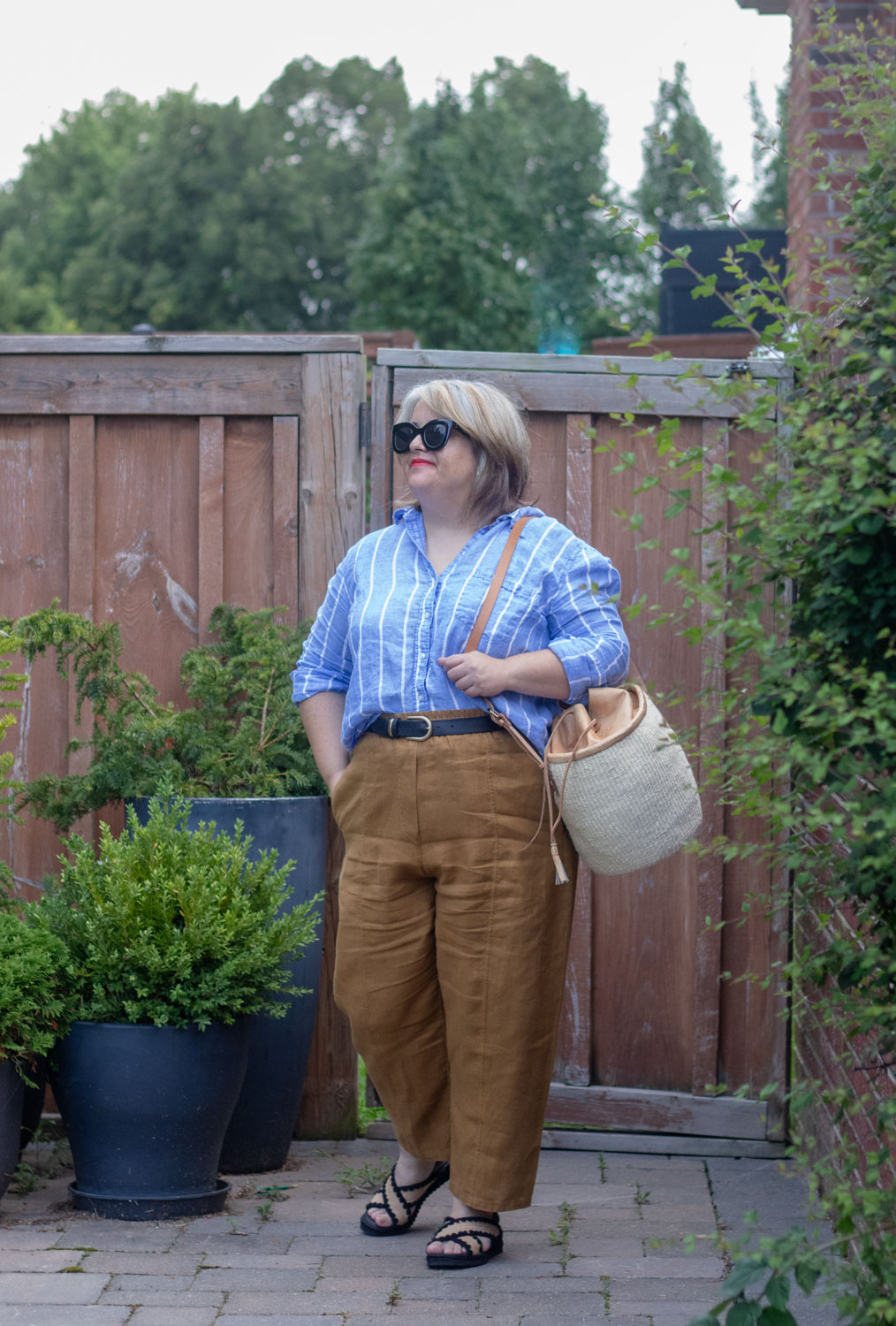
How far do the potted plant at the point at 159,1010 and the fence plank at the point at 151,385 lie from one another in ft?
4.30

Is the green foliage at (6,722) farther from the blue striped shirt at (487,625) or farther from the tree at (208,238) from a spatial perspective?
the tree at (208,238)

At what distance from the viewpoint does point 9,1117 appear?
10.8 ft

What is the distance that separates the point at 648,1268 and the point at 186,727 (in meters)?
1.77

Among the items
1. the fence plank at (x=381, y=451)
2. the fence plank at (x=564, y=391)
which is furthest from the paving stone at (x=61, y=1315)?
the fence plank at (x=564, y=391)

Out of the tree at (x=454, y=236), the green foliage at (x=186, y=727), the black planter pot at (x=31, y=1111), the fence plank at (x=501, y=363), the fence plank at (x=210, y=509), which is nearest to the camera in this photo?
the black planter pot at (x=31, y=1111)

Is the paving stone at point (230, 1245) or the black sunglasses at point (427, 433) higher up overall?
the black sunglasses at point (427, 433)

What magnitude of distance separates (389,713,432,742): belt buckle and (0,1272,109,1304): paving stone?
4.25 feet

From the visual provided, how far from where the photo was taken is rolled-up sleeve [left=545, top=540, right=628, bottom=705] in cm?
299

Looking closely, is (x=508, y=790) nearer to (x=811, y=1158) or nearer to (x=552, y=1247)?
(x=552, y=1247)

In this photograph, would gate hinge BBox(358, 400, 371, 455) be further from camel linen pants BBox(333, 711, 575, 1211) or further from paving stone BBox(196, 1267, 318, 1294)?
paving stone BBox(196, 1267, 318, 1294)

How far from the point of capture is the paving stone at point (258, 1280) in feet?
9.67

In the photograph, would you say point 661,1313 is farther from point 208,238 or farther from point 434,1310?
point 208,238

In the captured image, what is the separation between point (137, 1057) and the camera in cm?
325

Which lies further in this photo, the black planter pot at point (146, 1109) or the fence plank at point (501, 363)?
the fence plank at point (501, 363)
